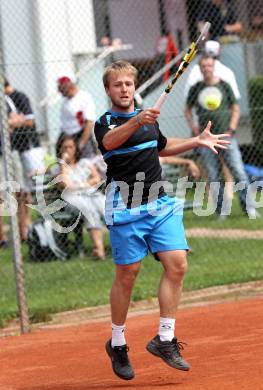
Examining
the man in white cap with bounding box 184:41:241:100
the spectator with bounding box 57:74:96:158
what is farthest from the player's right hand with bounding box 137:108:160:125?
the man in white cap with bounding box 184:41:241:100

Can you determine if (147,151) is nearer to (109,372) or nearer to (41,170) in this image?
(109,372)

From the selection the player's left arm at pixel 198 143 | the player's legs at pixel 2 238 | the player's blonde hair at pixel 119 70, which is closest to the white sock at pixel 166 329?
the player's left arm at pixel 198 143

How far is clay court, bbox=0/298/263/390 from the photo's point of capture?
6.77m

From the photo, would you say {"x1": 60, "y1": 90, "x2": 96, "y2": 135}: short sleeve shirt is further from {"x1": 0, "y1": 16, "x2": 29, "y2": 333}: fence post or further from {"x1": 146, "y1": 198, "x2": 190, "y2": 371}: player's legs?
{"x1": 146, "y1": 198, "x2": 190, "y2": 371}: player's legs

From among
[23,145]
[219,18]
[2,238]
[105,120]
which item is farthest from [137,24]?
[105,120]

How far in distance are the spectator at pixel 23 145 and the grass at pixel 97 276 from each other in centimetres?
64

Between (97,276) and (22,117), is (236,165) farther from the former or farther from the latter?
(22,117)

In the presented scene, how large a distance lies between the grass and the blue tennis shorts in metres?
3.24

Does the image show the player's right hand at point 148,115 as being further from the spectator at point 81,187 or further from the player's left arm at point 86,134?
the player's left arm at point 86,134

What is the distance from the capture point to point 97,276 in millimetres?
11258

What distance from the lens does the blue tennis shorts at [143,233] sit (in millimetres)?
6836

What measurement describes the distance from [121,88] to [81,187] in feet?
16.2

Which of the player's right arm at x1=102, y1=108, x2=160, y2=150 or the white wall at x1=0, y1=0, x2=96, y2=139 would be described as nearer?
the player's right arm at x1=102, y1=108, x2=160, y2=150

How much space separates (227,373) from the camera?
6742 millimetres
